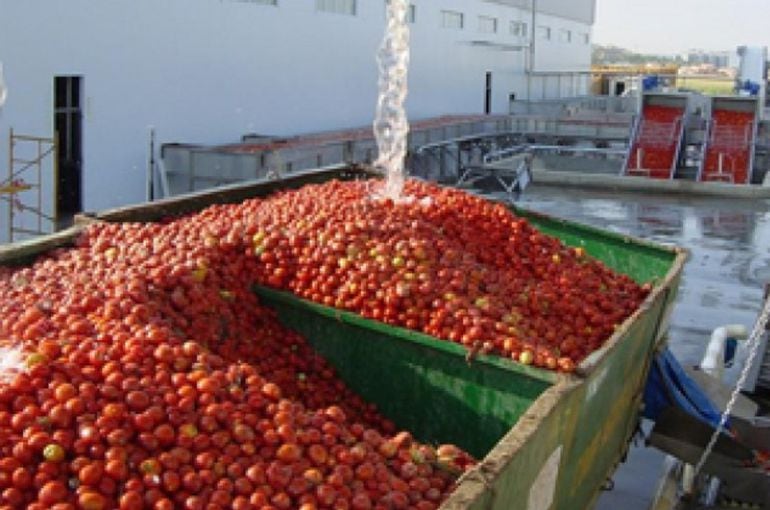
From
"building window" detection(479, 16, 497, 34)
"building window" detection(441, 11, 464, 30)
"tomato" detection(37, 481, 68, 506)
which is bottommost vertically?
"tomato" detection(37, 481, 68, 506)

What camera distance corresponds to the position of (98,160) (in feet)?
51.9

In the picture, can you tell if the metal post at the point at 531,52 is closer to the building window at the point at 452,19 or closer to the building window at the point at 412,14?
the building window at the point at 452,19

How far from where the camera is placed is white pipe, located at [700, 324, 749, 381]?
7.71m

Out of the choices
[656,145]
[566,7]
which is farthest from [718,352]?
[566,7]

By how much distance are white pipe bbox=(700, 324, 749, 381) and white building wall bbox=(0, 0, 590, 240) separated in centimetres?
1059

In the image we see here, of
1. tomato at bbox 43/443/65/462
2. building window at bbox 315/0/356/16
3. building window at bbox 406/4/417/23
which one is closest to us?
tomato at bbox 43/443/65/462

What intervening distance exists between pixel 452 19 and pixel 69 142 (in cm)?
1917

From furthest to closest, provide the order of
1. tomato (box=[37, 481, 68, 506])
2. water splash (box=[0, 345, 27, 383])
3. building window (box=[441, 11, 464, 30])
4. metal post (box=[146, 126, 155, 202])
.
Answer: building window (box=[441, 11, 464, 30]), metal post (box=[146, 126, 155, 202]), water splash (box=[0, 345, 27, 383]), tomato (box=[37, 481, 68, 506])

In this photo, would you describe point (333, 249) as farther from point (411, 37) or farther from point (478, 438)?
point (411, 37)

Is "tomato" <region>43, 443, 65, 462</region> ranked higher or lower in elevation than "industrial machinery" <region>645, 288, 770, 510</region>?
higher

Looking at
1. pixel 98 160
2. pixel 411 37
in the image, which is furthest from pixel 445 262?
pixel 411 37

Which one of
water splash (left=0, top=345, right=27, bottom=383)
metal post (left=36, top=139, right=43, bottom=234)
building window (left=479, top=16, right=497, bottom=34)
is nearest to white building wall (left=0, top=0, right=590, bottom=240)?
metal post (left=36, top=139, right=43, bottom=234)

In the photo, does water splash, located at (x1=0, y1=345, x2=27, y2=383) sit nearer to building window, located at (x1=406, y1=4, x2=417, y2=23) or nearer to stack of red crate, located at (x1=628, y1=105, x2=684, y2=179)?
stack of red crate, located at (x1=628, y1=105, x2=684, y2=179)

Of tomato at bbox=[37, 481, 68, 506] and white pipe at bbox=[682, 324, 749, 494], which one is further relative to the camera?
white pipe at bbox=[682, 324, 749, 494]
